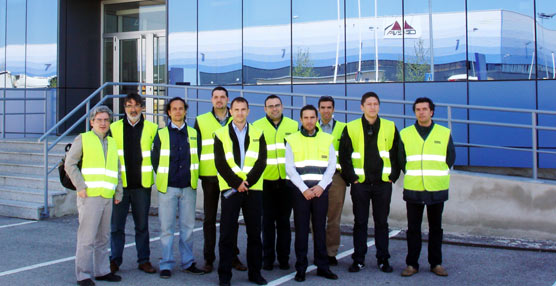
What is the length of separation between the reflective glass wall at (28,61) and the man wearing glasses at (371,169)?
11.1 metres

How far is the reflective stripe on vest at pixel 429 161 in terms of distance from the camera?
19.5ft

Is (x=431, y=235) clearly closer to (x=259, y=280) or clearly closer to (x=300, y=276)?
(x=300, y=276)

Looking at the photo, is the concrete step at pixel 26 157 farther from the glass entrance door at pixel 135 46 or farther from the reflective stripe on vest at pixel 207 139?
the reflective stripe on vest at pixel 207 139

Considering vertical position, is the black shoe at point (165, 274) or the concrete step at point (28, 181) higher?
the concrete step at point (28, 181)

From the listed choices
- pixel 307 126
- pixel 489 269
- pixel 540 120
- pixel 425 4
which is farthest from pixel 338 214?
pixel 425 4

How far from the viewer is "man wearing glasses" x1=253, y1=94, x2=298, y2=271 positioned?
243 inches

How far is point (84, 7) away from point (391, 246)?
11.6m

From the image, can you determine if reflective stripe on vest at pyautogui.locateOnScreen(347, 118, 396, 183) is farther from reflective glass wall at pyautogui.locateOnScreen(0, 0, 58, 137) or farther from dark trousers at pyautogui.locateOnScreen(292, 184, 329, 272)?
reflective glass wall at pyautogui.locateOnScreen(0, 0, 58, 137)

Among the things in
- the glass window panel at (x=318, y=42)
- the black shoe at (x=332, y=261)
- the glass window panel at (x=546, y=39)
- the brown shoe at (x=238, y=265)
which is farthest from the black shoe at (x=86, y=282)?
the glass window panel at (x=546, y=39)

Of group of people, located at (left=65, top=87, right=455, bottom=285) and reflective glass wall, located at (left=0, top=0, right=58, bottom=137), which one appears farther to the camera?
reflective glass wall, located at (left=0, top=0, right=58, bottom=137)

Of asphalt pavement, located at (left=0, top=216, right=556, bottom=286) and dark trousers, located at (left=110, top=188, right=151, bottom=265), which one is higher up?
dark trousers, located at (left=110, top=188, right=151, bottom=265)

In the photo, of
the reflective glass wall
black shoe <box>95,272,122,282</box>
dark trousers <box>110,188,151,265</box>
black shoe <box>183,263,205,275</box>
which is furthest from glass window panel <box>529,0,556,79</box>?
the reflective glass wall

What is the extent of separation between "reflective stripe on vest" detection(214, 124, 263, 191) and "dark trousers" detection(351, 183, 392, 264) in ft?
3.88

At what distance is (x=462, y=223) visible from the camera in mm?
7941
